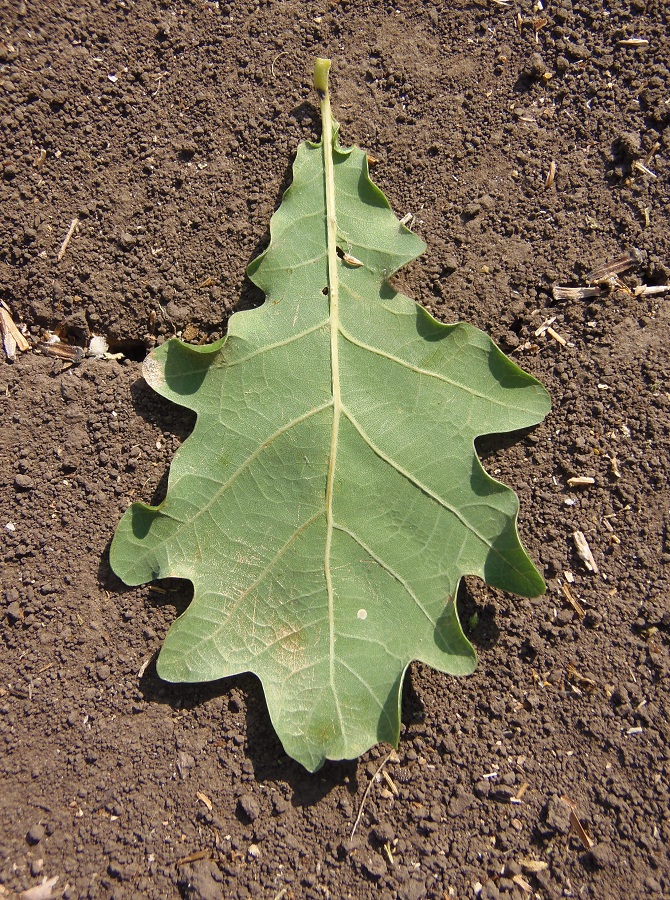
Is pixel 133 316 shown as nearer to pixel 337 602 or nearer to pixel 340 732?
pixel 337 602

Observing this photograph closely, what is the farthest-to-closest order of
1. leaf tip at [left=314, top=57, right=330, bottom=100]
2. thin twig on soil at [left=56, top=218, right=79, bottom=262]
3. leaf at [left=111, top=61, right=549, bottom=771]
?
thin twig on soil at [left=56, top=218, right=79, bottom=262] → leaf tip at [left=314, top=57, right=330, bottom=100] → leaf at [left=111, top=61, right=549, bottom=771]

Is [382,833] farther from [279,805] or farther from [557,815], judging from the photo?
[557,815]

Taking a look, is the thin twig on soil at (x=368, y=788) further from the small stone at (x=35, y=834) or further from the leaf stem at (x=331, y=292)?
the small stone at (x=35, y=834)

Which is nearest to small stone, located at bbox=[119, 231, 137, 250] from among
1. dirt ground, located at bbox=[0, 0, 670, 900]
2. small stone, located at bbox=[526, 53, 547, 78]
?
dirt ground, located at bbox=[0, 0, 670, 900]

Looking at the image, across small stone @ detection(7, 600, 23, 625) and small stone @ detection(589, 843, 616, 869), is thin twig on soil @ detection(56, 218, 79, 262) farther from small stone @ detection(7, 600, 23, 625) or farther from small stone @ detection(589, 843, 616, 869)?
small stone @ detection(589, 843, 616, 869)

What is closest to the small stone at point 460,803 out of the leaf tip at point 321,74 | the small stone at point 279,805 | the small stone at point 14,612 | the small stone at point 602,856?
the small stone at point 602,856

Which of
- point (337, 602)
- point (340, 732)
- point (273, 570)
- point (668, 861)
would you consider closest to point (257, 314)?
point (273, 570)
